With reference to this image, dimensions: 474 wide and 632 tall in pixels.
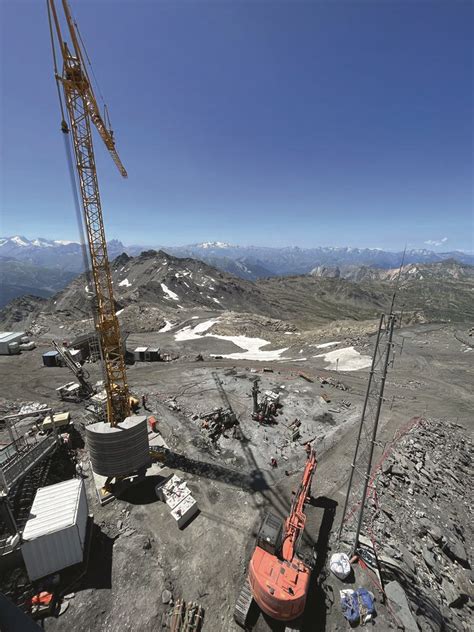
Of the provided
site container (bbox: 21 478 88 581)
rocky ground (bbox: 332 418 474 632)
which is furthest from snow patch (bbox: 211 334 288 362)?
site container (bbox: 21 478 88 581)

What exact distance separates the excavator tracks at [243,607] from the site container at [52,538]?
28.6 feet

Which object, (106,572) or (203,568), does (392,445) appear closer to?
(203,568)

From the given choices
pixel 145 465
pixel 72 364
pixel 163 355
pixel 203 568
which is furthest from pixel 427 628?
pixel 163 355

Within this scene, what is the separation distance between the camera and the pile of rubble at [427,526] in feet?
46.5

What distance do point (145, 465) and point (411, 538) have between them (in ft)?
62.4

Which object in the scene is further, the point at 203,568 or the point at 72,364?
the point at 72,364

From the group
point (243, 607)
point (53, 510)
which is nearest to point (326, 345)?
point (243, 607)

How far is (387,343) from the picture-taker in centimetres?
1183

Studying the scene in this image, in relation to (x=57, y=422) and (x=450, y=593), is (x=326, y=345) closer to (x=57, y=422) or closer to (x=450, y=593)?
(x=450, y=593)

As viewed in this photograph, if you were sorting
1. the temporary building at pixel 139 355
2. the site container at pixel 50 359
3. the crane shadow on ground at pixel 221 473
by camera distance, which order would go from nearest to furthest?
the crane shadow on ground at pixel 221 473 < the site container at pixel 50 359 < the temporary building at pixel 139 355

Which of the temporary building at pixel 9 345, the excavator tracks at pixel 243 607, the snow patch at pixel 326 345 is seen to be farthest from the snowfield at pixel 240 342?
the excavator tracks at pixel 243 607

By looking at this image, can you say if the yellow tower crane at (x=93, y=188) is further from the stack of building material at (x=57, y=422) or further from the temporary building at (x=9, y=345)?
the temporary building at (x=9, y=345)

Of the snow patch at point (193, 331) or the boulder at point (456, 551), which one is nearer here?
the boulder at point (456, 551)

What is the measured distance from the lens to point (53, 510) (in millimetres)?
15273
